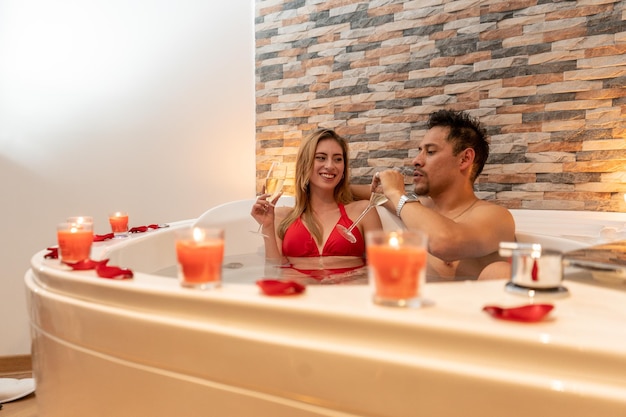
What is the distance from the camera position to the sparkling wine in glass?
2002mm

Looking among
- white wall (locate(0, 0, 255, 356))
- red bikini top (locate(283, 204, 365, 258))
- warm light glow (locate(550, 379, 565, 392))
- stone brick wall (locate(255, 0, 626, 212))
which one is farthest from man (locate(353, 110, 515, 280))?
white wall (locate(0, 0, 255, 356))

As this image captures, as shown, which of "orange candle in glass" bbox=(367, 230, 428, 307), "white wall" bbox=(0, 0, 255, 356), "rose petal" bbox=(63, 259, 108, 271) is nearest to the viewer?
"orange candle in glass" bbox=(367, 230, 428, 307)

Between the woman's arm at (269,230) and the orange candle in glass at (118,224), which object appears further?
the woman's arm at (269,230)

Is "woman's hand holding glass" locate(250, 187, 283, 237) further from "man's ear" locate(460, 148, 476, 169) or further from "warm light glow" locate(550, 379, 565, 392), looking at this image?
"warm light glow" locate(550, 379, 565, 392)

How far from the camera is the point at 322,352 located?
28.4 inches

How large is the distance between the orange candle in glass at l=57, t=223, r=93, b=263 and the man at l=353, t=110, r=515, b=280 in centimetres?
97

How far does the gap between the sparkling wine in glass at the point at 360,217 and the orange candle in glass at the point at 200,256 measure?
1.17 meters

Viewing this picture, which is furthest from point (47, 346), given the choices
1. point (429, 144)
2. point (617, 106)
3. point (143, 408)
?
point (617, 106)

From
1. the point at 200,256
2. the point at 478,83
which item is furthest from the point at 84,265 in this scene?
the point at 478,83

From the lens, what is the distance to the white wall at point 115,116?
304 cm

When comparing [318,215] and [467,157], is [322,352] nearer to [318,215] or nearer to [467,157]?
[467,157]

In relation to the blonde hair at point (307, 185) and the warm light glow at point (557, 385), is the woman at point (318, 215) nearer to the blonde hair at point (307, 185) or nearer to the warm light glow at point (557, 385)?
the blonde hair at point (307, 185)

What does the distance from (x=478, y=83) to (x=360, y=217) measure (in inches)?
41.8

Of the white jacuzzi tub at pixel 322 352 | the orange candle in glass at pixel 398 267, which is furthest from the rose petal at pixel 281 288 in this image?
the orange candle in glass at pixel 398 267
